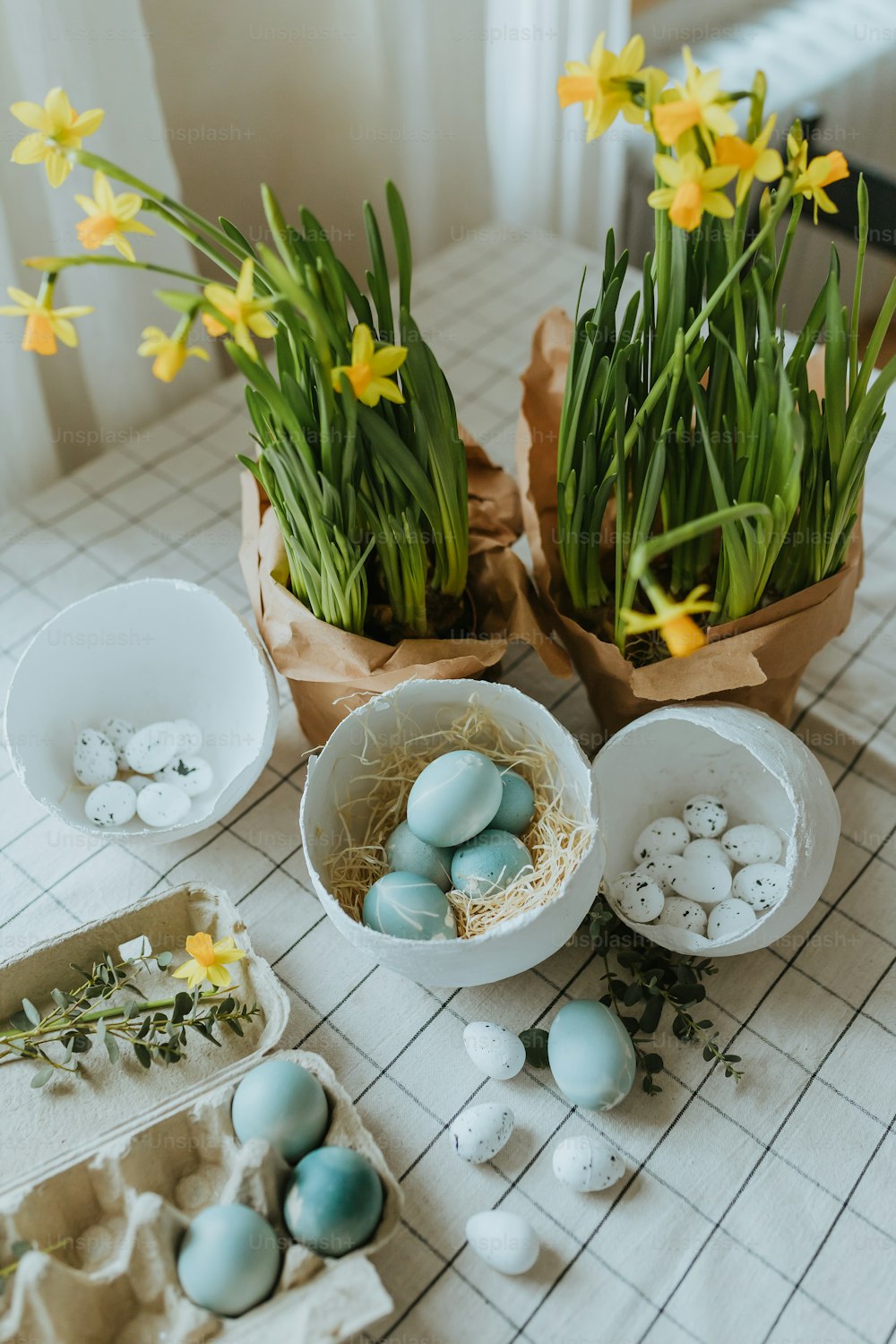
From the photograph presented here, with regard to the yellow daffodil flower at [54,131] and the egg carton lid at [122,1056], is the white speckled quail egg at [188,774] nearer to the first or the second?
the egg carton lid at [122,1056]

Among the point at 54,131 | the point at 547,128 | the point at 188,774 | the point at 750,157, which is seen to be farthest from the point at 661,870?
the point at 547,128

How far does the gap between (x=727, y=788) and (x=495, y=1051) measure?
0.28 metres

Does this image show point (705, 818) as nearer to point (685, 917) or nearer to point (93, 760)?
point (685, 917)

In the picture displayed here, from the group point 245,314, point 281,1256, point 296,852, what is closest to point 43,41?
point 245,314

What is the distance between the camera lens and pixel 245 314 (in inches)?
22.9

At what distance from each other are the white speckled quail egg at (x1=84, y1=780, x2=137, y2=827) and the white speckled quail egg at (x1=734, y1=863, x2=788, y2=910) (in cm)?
47

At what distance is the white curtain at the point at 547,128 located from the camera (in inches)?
55.0

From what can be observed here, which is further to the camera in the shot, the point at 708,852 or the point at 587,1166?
the point at 708,852

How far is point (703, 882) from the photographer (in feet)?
2.66

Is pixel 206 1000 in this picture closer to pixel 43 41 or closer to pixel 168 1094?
pixel 168 1094

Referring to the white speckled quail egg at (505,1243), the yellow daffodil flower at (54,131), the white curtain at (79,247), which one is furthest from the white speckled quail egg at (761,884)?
the white curtain at (79,247)

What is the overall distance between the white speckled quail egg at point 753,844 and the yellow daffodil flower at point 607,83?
496 millimetres

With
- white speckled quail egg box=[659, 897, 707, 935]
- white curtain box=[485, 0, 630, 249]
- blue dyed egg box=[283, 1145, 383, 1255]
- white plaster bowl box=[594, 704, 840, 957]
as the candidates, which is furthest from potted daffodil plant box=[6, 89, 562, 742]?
white curtain box=[485, 0, 630, 249]

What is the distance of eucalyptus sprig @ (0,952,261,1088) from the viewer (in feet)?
2.44
